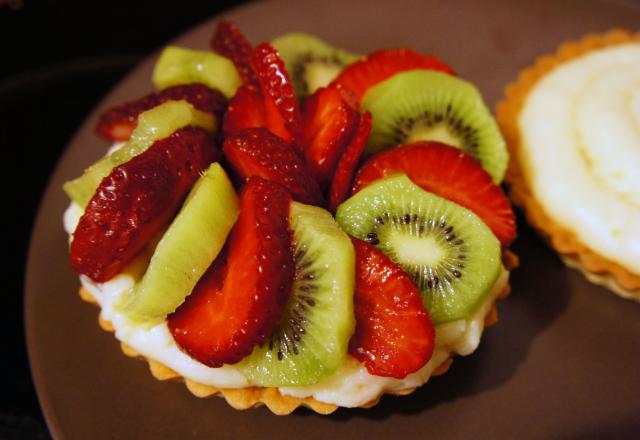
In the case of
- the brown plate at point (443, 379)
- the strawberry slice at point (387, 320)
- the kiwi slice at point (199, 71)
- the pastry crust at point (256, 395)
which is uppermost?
the kiwi slice at point (199, 71)

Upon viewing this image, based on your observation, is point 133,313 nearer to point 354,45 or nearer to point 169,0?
point 354,45

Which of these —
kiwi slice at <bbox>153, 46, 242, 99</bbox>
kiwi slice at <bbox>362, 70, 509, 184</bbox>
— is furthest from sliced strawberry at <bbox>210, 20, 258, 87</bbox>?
kiwi slice at <bbox>362, 70, 509, 184</bbox>

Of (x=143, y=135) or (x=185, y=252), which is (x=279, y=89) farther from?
(x=185, y=252)

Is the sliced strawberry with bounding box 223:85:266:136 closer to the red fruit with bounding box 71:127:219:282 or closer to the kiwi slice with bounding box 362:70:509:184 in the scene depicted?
the red fruit with bounding box 71:127:219:282

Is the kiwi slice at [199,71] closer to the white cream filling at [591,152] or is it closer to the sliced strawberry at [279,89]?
the sliced strawberry at [279,89]

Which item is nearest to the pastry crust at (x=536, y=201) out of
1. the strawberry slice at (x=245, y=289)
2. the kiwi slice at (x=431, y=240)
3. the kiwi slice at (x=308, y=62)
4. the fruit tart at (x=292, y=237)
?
the fruit tart at (x=292, y=237)
